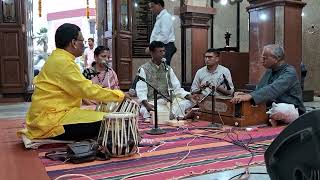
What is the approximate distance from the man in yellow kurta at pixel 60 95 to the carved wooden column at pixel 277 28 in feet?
8.84

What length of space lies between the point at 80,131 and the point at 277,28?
2.94 metres

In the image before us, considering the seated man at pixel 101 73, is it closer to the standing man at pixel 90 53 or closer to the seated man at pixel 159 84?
the seated man at pixel 159 84

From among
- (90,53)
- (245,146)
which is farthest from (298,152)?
(90,53)

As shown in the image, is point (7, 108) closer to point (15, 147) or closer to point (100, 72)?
point (100, 72)

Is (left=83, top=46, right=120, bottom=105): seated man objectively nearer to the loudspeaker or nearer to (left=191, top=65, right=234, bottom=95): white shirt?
(left=191, top=65, right=234, bottom=95): white shirt

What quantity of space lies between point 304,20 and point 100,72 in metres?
5.26

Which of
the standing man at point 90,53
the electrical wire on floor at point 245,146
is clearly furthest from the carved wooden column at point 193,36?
the electrical wire on floor at point 245,146

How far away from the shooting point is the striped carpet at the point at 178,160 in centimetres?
220

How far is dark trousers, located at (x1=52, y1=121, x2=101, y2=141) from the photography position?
2.92 m

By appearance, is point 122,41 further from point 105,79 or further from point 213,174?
point 213,174

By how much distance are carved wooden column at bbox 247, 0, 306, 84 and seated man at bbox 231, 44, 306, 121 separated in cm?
82

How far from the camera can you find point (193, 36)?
7.52m

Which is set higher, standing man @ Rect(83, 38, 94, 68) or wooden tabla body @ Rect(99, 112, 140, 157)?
standing man @ Rect(83, 38, 94, 68)

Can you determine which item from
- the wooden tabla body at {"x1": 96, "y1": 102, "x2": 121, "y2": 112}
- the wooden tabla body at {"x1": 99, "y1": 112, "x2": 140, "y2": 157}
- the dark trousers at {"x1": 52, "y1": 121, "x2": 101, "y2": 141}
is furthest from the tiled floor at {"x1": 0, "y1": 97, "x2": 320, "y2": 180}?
the wooden tabla body at {"x1": 96, "y1": 102, "x2": 121, "y2": 112}
